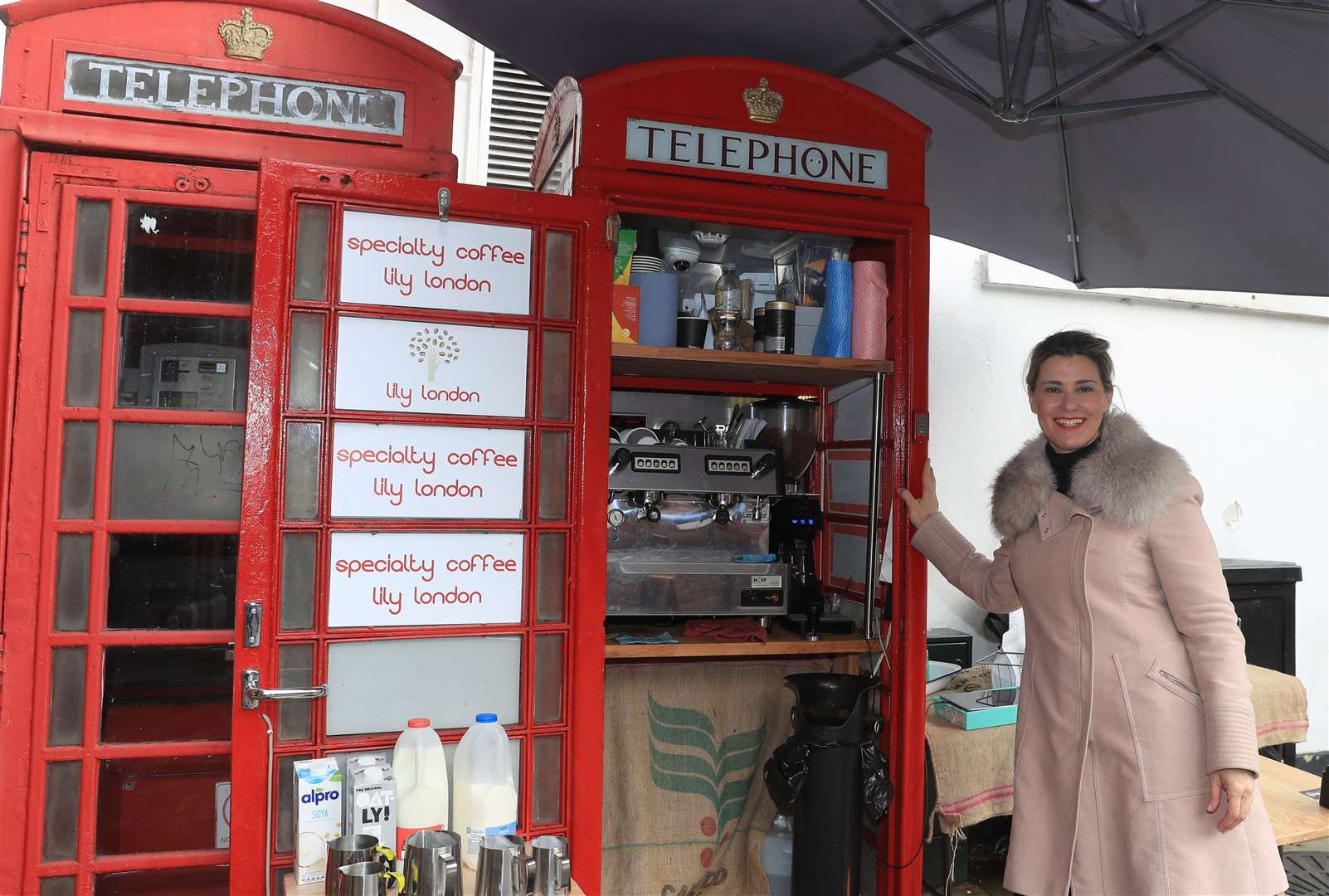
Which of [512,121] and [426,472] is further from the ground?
[512,121]

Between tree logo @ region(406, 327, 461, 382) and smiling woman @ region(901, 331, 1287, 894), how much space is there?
1835 mm

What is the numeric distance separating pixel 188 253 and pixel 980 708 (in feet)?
11.3

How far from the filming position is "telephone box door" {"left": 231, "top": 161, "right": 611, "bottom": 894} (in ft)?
8.40

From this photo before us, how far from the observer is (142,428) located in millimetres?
2635

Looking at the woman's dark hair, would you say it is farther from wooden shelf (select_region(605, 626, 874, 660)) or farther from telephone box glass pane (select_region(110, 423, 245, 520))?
telephone box glass pane (select_region(110, 423, 245, 520))

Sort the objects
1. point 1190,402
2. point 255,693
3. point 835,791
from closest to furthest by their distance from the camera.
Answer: point 255,693 → point 835,791 → point 1190,402

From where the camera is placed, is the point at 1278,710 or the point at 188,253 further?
the point at 1278,710

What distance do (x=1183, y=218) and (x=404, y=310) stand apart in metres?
3.03

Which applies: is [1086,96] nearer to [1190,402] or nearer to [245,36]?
[245,36]

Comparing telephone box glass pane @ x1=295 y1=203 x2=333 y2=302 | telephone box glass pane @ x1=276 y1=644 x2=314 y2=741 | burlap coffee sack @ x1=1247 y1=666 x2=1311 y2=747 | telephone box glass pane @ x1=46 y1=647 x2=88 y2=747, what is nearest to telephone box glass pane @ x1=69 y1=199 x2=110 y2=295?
telephone box glass pane @ x1=295 y1=203 x2=333 y2=302

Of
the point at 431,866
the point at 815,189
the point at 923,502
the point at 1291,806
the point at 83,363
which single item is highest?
the point at 815,189

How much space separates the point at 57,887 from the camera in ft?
8.38

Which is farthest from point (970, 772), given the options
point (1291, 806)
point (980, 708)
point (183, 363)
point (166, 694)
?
point (183, 363)

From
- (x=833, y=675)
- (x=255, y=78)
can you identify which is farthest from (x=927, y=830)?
(x=255, y=78)
